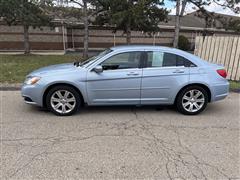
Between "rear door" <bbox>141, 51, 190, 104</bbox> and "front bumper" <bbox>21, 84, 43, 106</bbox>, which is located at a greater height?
"rear door" <bbox>141, 51, 190, 104</bbox>

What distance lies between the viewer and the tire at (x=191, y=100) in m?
5.42

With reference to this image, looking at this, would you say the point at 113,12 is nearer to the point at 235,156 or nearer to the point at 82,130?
the point at 82,130

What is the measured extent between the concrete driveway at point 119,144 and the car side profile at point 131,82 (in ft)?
1.01

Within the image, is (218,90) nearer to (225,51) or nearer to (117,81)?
(117,81)

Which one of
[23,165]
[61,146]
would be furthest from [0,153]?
[61,146]

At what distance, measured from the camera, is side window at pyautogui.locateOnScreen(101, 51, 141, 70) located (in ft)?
17.3

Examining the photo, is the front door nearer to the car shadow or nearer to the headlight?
the car shadow

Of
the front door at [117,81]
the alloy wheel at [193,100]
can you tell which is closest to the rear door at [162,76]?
the front door at [117,81]

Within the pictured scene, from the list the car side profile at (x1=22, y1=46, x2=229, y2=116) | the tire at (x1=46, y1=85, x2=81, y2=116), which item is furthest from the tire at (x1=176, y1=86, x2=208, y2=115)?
the tire at (x1=46, y1=85, x2=81, y2=116)

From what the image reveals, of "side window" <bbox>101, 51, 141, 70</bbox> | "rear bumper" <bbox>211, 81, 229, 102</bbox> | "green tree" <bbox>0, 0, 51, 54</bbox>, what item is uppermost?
"green tree" <bbox>0, 0, 51, 54</bbox>

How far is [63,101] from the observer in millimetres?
5188

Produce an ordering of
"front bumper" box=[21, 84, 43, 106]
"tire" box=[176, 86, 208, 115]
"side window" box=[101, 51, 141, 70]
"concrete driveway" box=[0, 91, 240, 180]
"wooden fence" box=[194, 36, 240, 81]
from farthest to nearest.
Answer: "wooden fence" box=[194, 36, 240, 81]
"tire" box=[176, 86, 208, 115]
"side window" box=[101, 51, 141, 70]
"front bumper" box=[21, 84, 43, 106]
"concrete driveway" box=[0, 91, 240, 180]

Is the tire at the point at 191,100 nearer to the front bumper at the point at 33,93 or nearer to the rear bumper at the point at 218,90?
the rear bumper at the point at 218,90

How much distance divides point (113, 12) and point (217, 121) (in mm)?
10653
